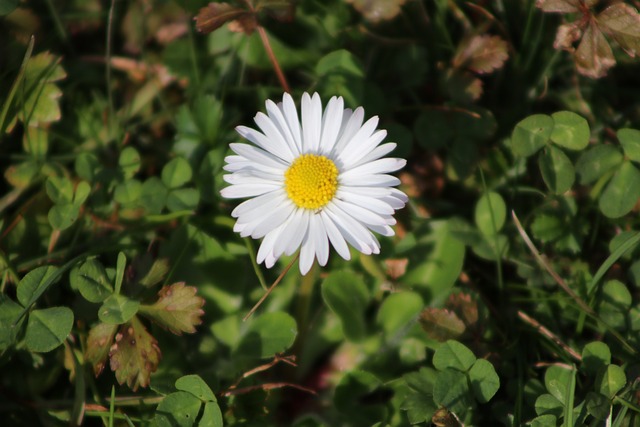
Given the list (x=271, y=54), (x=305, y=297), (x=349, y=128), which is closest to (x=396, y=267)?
(x=305, y=297)

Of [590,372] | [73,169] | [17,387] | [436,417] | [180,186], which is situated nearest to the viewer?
[436,417]

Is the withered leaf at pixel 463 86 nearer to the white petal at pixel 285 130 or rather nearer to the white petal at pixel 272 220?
the white petal at pixel 285 130

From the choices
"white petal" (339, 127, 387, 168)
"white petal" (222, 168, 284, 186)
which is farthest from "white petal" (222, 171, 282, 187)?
"white petal" (339, 127, 387, 168)

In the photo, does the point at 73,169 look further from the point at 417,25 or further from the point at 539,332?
the point at 539,332

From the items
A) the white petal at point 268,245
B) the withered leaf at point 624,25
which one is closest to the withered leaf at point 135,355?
the white petal at point 268,245

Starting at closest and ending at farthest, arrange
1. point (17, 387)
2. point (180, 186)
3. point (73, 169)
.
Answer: point (17, 387) → point (180, 186) → point (73, 169)

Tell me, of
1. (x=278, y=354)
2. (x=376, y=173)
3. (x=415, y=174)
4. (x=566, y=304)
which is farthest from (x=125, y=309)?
(x=566, y=304)

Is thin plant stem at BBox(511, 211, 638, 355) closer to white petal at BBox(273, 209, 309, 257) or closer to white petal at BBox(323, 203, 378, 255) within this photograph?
white petal at BBox(323, 203, 378, 255)
